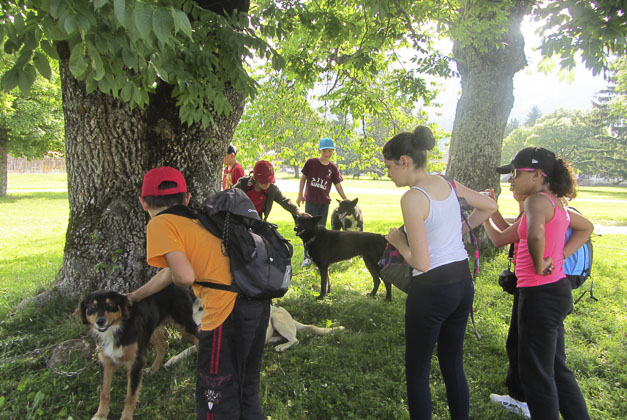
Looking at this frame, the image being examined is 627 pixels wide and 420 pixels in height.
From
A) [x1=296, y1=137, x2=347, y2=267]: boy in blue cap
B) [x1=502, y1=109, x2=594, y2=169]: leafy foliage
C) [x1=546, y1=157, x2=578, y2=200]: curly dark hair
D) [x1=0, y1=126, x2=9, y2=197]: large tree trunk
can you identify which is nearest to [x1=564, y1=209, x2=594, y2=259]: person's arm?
[x1=546, y1=157, x2=578, y2=200]: curly dark hair

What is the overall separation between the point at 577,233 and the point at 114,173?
4.22 metres

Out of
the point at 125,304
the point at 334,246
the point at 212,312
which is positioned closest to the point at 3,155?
the point at 334,246

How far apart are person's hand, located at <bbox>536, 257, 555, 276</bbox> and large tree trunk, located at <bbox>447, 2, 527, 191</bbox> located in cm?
560

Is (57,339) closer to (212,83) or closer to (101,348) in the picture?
(101,348)

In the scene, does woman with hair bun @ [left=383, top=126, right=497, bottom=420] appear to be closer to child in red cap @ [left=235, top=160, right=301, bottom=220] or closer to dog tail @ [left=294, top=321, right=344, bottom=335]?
dog tail @ [left=294, top=321, right=344, bottom=335]

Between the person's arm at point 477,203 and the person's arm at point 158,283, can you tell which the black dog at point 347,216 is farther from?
the person's arm at point 158,283

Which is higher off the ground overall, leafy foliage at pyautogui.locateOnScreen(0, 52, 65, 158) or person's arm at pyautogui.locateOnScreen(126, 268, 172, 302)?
leafy foliage at pyautogui.locateOnScreen(0, 52, 65, 158)

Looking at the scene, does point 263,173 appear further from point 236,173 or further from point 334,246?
point 236,173

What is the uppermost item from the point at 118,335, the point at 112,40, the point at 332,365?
the point at 112,40

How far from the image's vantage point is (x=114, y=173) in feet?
13.1

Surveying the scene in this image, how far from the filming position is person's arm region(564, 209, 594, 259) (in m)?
2.50

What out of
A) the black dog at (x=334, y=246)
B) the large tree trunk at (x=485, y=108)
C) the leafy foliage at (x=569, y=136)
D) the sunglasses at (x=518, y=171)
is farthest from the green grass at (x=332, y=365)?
the leafy foliage at (x=569, y=136)

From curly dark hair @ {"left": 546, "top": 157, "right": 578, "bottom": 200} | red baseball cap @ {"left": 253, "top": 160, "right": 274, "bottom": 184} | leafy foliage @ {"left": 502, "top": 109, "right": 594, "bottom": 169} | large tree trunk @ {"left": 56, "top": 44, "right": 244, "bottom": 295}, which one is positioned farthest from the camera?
leafy foliage @ {"left": 502, "top": 109, "right": 594, "bottom": 169}

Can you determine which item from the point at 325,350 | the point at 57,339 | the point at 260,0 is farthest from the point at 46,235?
the point at 325,350
